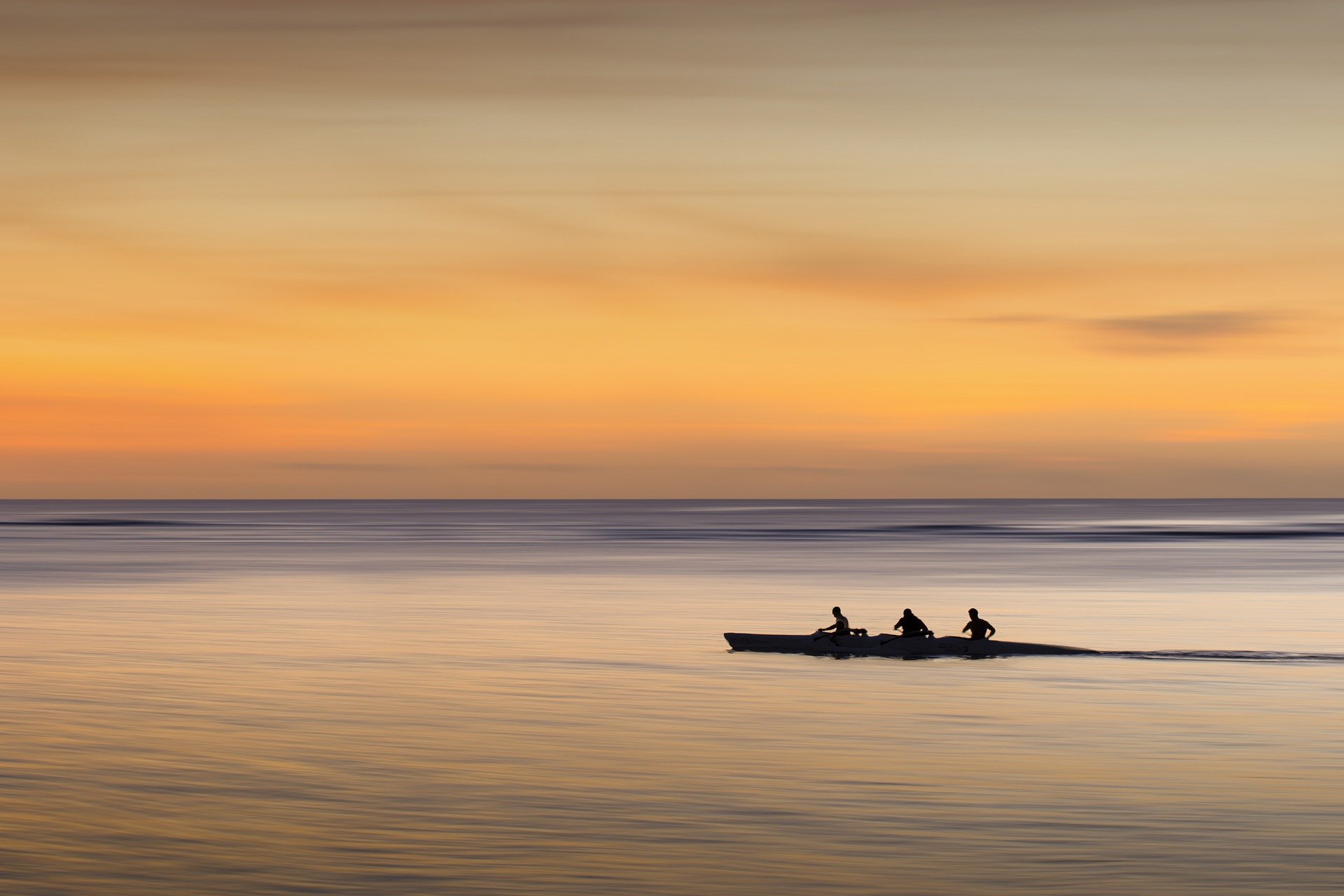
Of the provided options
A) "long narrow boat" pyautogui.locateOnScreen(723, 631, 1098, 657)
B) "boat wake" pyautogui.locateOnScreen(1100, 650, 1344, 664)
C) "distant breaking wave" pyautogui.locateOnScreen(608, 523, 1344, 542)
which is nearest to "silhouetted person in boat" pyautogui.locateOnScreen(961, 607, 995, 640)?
"long narrow boat" pyautogui.locateOnScreen(723, 631, 1098, 657)

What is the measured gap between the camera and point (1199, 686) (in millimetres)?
38438

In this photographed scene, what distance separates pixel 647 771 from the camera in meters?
26.8

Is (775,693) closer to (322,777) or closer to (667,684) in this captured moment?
Result: (667,684)

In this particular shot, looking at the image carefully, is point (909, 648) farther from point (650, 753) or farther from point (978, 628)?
point (650, 753)

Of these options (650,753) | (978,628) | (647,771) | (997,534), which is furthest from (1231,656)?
(997,534)

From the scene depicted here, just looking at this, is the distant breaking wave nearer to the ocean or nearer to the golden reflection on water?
the ocean

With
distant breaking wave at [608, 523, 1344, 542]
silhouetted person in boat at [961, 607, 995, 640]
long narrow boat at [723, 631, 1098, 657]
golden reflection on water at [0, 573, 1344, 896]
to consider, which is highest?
distant breaking wave at [608, 523, 1344, 542]

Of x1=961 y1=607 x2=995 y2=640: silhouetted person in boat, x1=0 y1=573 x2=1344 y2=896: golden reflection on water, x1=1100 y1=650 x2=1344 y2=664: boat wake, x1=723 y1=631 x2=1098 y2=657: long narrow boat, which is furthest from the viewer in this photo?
x1=961 y1=607 x2=995 y2=640: silhouetted person in boat

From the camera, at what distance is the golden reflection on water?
2022 cm

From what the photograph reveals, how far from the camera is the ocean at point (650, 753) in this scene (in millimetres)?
20344

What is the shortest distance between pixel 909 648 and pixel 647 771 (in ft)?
62.6

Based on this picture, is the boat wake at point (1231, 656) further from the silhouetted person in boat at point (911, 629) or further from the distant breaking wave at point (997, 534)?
the distant breaking wave at point (997, 534)

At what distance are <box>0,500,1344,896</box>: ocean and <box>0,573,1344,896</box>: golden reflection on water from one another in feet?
0.29

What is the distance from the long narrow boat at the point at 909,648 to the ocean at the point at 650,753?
470 millimetres
